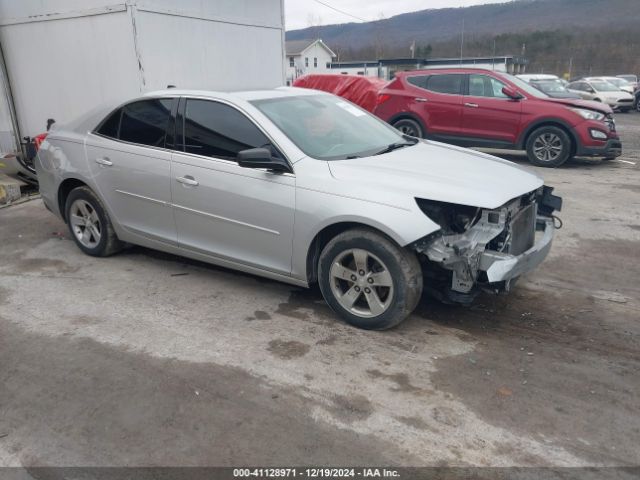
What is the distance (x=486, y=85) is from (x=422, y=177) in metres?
7.66

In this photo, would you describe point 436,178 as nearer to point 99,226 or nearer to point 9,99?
point 99,226

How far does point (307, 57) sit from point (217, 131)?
2726 inches

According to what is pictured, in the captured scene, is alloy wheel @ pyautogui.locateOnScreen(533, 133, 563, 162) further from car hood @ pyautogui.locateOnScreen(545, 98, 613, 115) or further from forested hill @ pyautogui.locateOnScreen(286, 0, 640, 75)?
forested hill @ pyautogui.locateOnScreen(286, 0, 640, 75)

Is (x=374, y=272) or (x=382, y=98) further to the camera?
(x=382, y=98)

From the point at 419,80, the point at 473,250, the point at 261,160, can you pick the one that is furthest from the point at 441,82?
the point at 473,250

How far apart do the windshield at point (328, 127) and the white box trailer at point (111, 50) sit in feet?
9.56

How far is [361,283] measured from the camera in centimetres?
379

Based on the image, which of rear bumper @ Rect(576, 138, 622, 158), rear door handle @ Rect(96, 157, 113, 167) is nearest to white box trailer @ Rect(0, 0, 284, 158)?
rear door handle @ Rect(96, 157, 113, 167)

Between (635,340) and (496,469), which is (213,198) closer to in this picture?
(496,469)

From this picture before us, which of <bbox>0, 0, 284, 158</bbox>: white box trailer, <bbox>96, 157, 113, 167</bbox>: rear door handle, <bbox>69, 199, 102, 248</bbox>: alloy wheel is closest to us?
<bbox>96, 157, 113, 167</bbox>: rear door handle

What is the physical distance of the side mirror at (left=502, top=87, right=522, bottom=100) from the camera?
10.1 m

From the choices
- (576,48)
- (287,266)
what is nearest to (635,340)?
(287,266)

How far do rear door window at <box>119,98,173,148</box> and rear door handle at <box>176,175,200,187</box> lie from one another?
17.0 inches

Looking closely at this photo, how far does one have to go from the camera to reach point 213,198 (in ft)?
14.0
